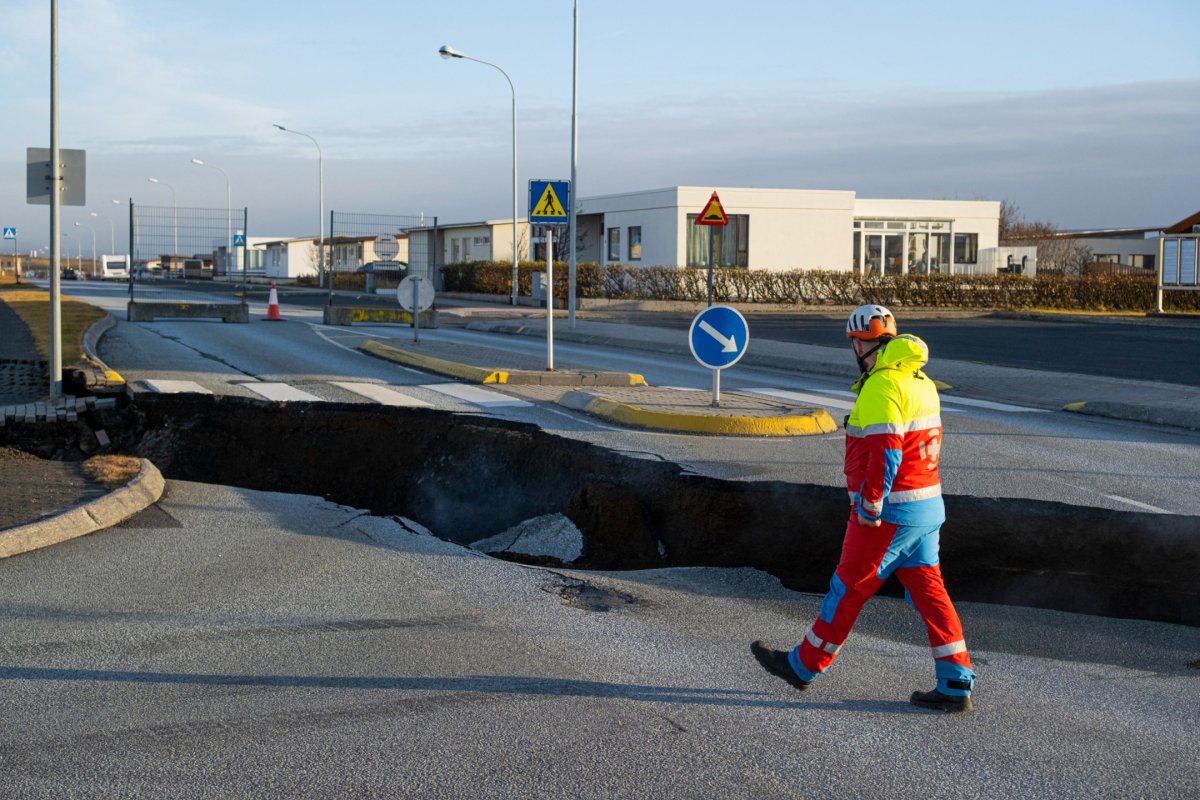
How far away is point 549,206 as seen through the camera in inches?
613

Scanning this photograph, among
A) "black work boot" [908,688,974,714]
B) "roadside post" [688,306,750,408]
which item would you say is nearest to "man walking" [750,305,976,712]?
"black work boot" [908,688,974,714]

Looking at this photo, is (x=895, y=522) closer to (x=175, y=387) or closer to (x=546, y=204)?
(x=175, y=387)

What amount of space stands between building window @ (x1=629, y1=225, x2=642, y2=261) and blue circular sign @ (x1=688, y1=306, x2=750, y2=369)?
→ 36.9 m

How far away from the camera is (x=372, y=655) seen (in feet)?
16.6

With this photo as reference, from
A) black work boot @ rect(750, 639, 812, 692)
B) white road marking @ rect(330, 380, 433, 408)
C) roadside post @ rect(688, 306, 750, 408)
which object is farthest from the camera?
white road marking @ rect(330, 380, 433, 408)

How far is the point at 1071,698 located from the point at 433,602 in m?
3.00

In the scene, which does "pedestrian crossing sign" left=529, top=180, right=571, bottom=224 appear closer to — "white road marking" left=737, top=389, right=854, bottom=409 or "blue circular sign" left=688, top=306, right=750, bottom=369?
"white road marking" left=737, top=389, right=854, bottom=409

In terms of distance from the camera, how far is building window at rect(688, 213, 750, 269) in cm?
4638

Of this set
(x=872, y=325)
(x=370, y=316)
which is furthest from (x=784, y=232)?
(x=872, y=325)

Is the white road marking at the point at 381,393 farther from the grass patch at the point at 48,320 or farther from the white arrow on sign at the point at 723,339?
the grass patch at the point at 48,320

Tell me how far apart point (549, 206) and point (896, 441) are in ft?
37.7

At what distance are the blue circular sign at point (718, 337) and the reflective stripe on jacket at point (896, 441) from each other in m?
7.15

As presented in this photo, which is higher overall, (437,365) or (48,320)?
(48,320)

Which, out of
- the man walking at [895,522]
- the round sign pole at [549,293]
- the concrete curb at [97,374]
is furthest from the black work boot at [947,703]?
the concrete curb at [97,374]
